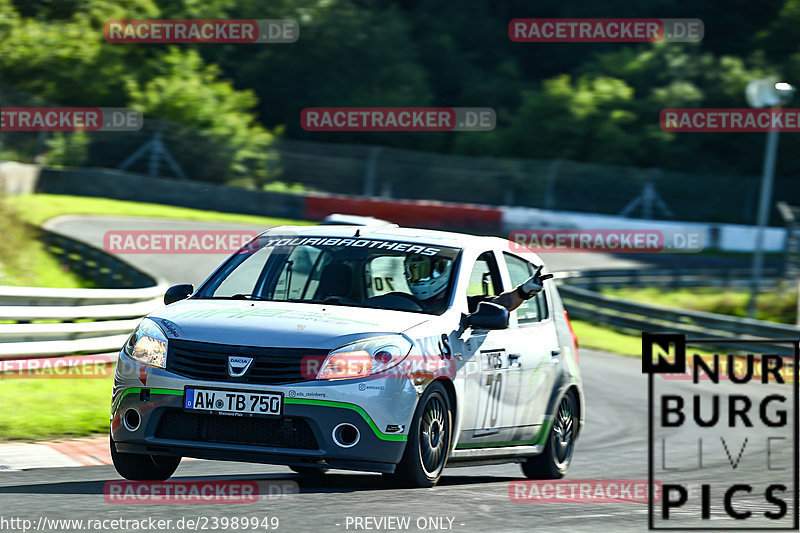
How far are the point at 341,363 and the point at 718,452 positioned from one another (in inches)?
266

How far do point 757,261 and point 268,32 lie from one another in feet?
91.2

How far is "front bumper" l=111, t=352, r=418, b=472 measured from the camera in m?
6.79

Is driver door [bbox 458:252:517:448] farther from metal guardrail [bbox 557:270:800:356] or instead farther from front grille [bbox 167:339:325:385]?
metal guardrail [bbox 557:270:800:356]

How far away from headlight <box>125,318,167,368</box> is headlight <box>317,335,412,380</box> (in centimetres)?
90

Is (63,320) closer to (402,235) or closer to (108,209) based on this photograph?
(402,235)

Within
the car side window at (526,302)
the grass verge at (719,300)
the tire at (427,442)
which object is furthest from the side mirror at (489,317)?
the grass verge at (719,300)

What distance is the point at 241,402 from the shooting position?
22.3 ft

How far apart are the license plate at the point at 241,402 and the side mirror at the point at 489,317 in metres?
1.47

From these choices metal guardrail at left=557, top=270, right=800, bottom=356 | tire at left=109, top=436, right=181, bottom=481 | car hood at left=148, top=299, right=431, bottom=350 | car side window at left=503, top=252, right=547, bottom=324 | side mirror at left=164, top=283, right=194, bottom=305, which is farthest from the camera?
metal guardrail at left=557, top=270, right=800, bottom=356

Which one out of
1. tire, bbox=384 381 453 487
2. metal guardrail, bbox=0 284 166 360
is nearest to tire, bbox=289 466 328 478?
tire, bbox=384 381 453 487

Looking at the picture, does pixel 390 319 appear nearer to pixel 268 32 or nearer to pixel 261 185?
pixel 261 185

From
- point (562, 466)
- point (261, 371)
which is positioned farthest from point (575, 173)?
point (261, 371)

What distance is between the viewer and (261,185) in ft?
124

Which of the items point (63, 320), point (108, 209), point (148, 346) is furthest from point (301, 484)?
point (108, 209)
